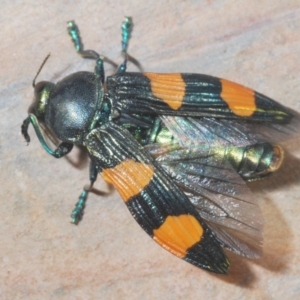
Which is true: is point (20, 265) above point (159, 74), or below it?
below

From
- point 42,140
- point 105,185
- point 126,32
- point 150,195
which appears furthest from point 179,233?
point 126,32

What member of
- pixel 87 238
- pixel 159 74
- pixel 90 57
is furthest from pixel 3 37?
pixel 87 238

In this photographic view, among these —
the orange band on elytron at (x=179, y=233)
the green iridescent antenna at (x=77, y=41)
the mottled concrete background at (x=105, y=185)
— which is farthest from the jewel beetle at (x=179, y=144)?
the mottled concrete background at (x=105, y=185)

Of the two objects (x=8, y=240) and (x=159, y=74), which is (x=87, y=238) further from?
(x=159, y=74)

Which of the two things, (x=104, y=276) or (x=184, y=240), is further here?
(x=104, y=276)

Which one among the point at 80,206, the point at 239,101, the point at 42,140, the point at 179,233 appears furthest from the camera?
the point at 80,206

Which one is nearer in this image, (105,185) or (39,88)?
(39,88)

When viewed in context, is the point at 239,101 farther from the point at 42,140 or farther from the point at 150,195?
the point at 42,140
